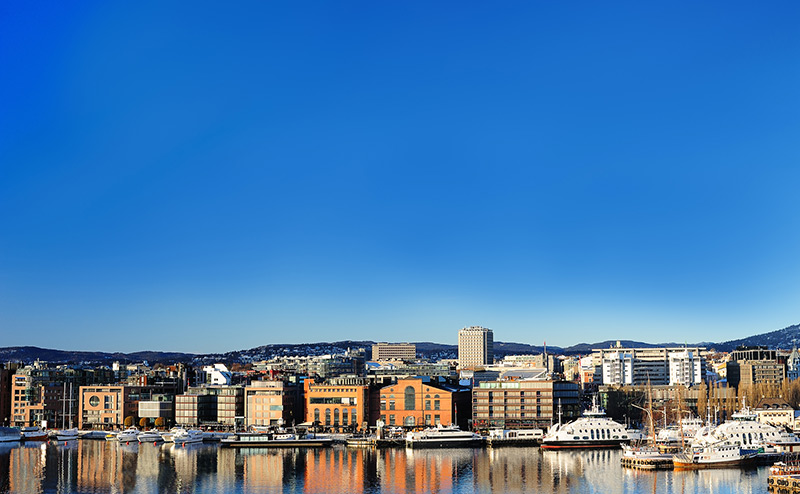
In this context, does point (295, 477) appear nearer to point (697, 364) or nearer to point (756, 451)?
point (756, 451)

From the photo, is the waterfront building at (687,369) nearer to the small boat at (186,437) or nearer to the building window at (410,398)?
the building window at (410,398)

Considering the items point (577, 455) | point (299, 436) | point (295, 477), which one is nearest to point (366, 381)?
point (299, 436)

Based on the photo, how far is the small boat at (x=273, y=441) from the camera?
3789 inches

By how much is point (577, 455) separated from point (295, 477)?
28.7 meters

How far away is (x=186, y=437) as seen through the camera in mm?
100312

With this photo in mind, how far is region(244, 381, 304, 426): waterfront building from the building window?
1451 centimetres

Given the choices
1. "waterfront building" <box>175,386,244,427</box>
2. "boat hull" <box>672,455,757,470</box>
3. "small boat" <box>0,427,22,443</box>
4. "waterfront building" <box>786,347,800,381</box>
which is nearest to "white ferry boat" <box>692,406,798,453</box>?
"boat hull" <box>672,455,757,470</box>

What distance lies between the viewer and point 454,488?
62.0m

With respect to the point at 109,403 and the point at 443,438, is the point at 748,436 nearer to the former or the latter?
the point at 443,438

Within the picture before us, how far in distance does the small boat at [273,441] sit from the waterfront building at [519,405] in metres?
18.2

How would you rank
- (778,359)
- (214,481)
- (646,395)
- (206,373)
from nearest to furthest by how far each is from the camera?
(214,481) < (646,395) < (206,373) < (778,359)

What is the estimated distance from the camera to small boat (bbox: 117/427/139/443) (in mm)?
103875

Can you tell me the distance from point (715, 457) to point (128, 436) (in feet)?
208

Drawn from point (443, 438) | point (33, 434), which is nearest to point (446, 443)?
point (443, 438)
